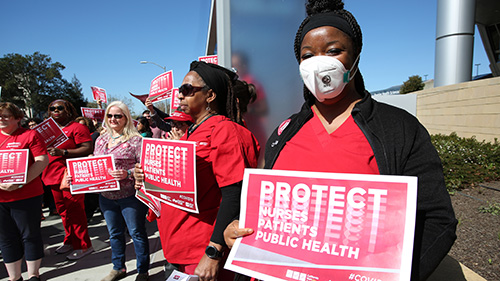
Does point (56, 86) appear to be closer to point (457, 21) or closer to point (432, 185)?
point (457, 21)

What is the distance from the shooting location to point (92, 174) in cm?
341

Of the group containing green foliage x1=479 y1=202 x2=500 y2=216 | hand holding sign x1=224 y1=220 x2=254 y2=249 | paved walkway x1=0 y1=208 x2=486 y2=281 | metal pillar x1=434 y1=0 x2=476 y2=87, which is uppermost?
metal pillar x1=434 y1=0 x2=476 y2=87

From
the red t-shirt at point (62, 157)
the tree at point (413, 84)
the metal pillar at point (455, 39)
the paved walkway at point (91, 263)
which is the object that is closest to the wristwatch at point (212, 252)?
the paved walkway at point (91, 263)

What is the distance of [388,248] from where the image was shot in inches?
39.2

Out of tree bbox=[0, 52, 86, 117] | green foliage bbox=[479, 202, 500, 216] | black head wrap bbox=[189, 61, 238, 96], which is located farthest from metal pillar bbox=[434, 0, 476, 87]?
tree bbox=[0, 52, 86, 117]

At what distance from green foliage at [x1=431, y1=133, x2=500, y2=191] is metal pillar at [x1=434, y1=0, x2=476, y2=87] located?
31.6 ft

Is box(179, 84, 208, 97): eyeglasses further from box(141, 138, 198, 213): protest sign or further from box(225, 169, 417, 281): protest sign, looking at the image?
box(225, 169, 417, 281): protest sign

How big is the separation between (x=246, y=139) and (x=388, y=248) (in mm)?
1129

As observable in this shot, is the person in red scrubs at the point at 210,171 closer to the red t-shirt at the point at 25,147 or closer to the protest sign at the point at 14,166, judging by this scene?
the protest sign at the point at 14,166

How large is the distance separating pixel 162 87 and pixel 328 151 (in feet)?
13.3

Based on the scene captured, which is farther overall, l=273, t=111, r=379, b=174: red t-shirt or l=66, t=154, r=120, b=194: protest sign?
l=66, t=154, r=120, b=194: protest sign

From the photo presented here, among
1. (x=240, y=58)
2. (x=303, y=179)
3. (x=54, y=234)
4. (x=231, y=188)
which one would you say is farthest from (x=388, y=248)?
(x=54, y=234)

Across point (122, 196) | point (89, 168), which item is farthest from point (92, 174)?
point (122, 196)

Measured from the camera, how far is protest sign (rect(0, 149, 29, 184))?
321 cm
